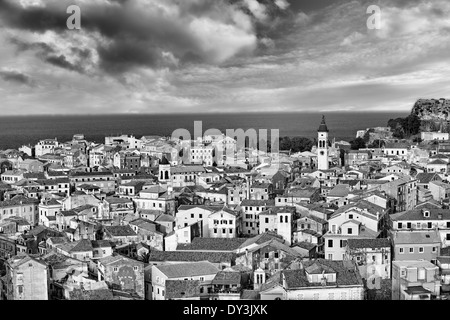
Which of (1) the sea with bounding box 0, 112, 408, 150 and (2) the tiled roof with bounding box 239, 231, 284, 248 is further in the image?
(1) the sea with bounding box 0, 112, 408, 150

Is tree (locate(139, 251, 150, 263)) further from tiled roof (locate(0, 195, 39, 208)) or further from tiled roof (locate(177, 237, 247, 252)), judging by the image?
tiled roof (locate(0, 195, 39, 208))

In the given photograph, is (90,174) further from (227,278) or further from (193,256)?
(227,278)

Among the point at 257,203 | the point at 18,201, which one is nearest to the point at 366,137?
the point at 257,203

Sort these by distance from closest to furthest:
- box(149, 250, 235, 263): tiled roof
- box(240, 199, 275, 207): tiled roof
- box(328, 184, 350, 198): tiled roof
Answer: box(149, 250, 235, 263): tiled roof, box(240, 199, 275, 207): tiled roof, box(328, 184, 350, 198): tiled roof

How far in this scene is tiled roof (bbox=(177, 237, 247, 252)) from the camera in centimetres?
1067

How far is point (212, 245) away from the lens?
10828mm

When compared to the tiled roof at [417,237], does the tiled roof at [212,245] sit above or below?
below

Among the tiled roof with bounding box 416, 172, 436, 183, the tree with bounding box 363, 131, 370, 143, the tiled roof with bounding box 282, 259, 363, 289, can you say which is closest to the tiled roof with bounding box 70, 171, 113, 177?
the tiled roof with bounding box 416, 172, 436, 183

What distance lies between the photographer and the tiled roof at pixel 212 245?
10672 mm

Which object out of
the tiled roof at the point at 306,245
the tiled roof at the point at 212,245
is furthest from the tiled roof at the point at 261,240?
the tiled roof at the point at 306,245

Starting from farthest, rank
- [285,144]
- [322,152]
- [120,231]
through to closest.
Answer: [285,144], [322,152], [120,231]

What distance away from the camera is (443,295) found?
279 inches

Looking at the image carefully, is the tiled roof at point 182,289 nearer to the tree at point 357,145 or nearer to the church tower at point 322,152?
the church tower at point 322,152

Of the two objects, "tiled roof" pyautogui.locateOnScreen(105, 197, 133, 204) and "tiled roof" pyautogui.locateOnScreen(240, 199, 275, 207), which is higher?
"tiled roof" pyautogui.locateOnScreen(240, 199, 275, 207)
